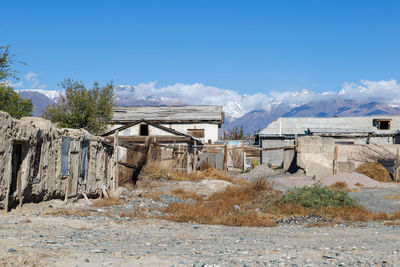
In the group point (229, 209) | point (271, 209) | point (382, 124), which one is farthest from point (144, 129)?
point (271, 209)

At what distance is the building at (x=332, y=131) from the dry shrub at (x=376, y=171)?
12855 millimetres

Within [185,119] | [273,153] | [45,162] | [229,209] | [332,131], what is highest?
[185,119]

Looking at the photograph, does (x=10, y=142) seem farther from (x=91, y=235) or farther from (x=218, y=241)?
(x=218, y=241)

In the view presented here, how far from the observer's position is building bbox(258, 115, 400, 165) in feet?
128

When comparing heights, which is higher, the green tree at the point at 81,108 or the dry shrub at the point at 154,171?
the green tree at the point at 81,108

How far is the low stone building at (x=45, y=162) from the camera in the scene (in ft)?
31.0

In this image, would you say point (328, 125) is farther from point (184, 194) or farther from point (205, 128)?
point (184, 194)

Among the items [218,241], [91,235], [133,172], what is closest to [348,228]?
[218,241]

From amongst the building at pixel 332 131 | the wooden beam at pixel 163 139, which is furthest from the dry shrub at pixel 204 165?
the building at pixel 332 131

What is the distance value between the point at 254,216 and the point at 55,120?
23831mm

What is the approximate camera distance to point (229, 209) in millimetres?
13227

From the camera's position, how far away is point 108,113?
34031 mm

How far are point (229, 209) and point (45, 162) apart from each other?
5.47 metres

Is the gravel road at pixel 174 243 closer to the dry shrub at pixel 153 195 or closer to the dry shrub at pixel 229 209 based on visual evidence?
the dry shrub at pixel 229 209
